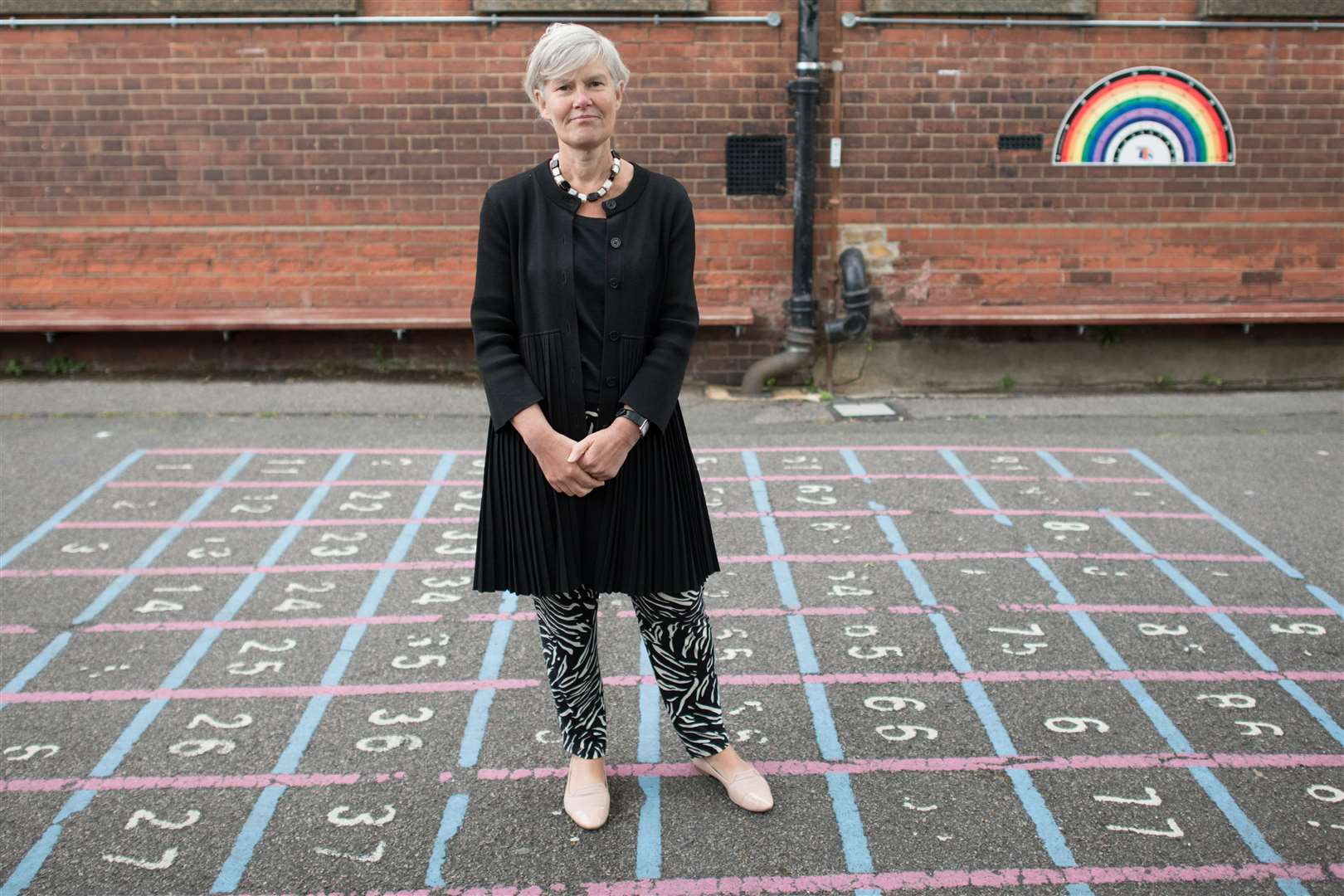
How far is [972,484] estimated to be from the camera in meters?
6.43

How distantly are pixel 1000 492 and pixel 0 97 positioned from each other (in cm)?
669

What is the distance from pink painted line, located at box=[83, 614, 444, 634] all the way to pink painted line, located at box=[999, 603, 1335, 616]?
2.34 metres

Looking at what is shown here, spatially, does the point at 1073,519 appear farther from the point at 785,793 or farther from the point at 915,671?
the point at 785,793

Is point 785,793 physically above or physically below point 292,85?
below

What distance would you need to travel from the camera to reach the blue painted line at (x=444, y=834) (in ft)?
10.8

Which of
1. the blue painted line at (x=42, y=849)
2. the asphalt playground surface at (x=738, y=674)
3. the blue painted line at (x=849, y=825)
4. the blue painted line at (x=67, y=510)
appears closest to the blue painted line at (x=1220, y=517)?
the asphalt playground surface at (x=738, y=674)

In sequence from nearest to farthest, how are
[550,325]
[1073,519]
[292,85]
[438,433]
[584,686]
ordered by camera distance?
[550,325], [584,686], [1073,519], [438,433], [292,85]

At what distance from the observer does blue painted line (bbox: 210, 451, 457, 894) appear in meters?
3.34

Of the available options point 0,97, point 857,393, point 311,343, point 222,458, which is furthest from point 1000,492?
point 0,97

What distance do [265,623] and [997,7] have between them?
5.95m

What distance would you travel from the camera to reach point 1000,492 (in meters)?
6.29

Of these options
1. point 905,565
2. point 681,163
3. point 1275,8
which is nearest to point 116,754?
point 905,565

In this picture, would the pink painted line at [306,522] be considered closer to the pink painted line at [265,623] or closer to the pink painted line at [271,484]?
the pink painted line at [271,484]

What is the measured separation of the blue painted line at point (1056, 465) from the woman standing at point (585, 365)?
145 inches
